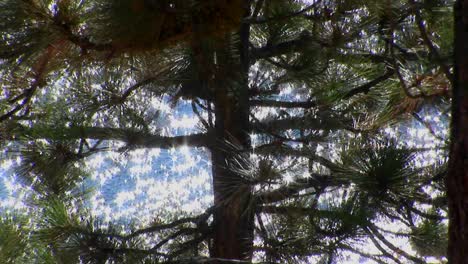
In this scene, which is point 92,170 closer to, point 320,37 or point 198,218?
point 198,218

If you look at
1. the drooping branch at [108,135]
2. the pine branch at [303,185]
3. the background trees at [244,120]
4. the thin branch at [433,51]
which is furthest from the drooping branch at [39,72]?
the thin branch at [433,51]

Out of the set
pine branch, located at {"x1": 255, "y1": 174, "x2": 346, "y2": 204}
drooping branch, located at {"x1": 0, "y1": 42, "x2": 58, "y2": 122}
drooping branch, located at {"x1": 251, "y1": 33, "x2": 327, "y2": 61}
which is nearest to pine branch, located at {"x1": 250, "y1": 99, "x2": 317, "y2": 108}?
drooping branch, located at {"x1": 251, "y1": 33, "x2": 327, "y2": 61}

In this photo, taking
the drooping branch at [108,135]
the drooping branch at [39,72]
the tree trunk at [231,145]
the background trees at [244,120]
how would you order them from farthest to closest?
the drooping branch at [108,135]
the tree trunk at [231,145]
the drooping branch at [39,72]
the background trees at [244,120]

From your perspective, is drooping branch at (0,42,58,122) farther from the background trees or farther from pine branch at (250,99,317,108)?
pine branch at (250,99,317,108)

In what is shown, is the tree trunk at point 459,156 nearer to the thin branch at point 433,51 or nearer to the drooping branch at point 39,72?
the thin branch at point 433,51

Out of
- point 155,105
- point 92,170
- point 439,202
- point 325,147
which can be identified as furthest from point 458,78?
point 92,170

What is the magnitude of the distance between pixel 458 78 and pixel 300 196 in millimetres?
414

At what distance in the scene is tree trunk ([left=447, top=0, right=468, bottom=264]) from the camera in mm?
815

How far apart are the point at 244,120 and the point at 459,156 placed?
70 centimetres

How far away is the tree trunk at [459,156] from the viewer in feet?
2.67

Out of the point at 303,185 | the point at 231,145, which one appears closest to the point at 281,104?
the point at 231,145

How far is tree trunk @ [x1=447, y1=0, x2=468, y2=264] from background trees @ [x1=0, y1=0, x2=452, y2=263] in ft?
0.11

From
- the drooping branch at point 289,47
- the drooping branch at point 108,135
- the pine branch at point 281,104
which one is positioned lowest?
the drooping branch at point 108,135

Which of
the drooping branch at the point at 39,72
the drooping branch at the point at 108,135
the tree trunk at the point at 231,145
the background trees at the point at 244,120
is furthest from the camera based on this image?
the drooping branch at the point at 108,135
